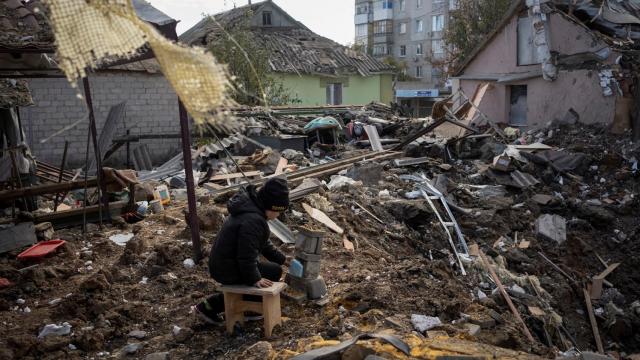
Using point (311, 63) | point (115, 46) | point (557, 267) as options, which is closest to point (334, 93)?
point (311, 63)

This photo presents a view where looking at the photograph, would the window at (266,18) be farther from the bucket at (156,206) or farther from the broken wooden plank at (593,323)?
the broken wooden plank at (593,323)

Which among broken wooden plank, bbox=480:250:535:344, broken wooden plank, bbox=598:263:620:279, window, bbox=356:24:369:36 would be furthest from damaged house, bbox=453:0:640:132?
window, bbox=356:24:369:36

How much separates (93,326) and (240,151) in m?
10.9

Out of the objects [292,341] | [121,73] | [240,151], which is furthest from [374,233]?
[121,73]

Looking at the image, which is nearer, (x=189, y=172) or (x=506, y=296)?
(x=189, y=172)

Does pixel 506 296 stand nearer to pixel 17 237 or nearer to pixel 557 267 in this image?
pixel 557 267

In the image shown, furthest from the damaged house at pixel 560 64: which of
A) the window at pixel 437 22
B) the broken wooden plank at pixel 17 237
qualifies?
the window at pixel 437 22

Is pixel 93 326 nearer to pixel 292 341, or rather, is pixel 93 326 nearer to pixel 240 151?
pixel 292 341

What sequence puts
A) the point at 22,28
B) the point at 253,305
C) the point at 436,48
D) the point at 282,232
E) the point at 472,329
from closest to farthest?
the point at 253,305 → the point at 472,329 → the point at 22,28 → the point at 282,232 → the point at 436,48

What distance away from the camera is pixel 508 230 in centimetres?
1029

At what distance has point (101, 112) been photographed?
53.0ft

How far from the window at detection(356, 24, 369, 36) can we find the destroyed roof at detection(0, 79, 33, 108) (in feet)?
182

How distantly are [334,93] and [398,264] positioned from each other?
24479 mm

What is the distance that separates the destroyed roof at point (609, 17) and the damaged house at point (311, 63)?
14.0 meters
